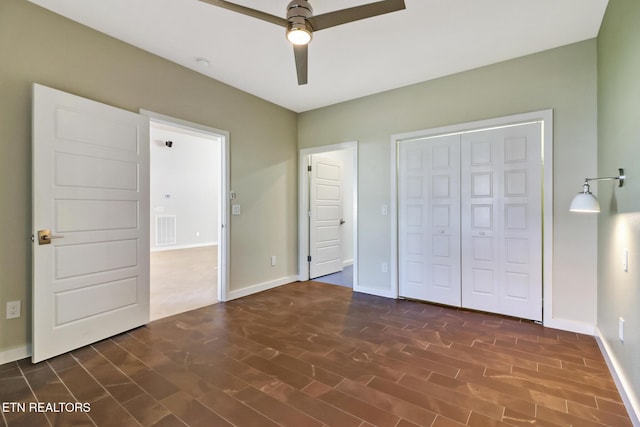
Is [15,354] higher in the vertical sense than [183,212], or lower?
lower

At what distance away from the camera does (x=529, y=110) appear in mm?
3010

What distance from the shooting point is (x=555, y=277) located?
2.89m

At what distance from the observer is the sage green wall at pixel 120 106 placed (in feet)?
7.32

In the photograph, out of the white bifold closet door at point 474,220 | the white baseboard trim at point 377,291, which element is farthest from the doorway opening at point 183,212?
the white bifold closet door at point 474,220

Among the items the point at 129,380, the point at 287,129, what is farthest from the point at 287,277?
the point at 129,380

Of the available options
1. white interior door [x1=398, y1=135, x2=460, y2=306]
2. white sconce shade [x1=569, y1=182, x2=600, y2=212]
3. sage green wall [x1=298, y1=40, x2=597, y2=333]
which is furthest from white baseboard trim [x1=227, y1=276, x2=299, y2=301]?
white sconce shade [x1=569, y1=182, x2=600, y2=212]

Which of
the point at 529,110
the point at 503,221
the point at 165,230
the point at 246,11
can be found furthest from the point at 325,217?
the point at 165,230

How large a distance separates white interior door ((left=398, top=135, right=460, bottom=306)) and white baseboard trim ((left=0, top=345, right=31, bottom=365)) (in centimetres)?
367

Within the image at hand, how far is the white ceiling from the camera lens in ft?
7.59

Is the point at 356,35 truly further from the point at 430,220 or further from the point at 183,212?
the point at 183,212

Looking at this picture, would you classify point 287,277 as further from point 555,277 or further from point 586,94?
point 586,94

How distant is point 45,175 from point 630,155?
13.1ft

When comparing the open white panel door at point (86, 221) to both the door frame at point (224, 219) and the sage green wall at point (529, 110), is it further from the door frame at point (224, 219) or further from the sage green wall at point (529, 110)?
the sage green wall at point (529, 110)

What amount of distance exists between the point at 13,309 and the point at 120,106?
6.16ft
